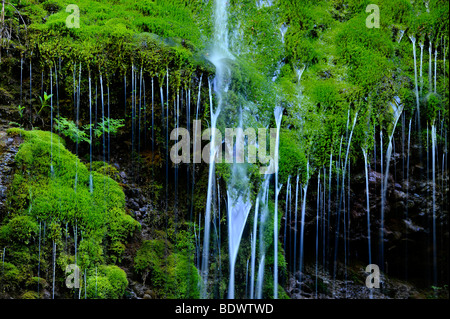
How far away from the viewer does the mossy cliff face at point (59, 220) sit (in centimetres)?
402

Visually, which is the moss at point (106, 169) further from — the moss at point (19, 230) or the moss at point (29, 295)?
the moss at point (29, 295)

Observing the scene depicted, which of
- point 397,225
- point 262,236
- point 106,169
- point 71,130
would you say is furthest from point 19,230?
point 397,225

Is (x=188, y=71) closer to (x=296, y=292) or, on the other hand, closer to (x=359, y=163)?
(x=359, y=163)

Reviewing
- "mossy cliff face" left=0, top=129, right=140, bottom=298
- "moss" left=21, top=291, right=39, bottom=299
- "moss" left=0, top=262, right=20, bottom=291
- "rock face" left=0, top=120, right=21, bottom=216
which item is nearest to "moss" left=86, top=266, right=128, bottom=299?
"mossy cliff face" left=0, top=129, right=140, bottom=298

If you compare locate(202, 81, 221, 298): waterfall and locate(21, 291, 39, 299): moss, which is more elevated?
locate(202, 81, 221, 298): waterfall

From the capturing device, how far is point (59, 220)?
4230 millimetres

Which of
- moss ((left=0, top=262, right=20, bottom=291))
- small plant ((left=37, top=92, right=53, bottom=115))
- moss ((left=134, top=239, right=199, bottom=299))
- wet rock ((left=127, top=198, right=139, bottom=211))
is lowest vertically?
moss ((left=134, top=239, right=199, bottom=299))

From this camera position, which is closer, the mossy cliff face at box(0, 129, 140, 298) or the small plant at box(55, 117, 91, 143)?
the mossy cliff face at box(0, 129, 140, 298)

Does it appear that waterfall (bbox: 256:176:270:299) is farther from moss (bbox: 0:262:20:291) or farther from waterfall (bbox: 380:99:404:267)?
moss (bbox: 0:262:20:291)

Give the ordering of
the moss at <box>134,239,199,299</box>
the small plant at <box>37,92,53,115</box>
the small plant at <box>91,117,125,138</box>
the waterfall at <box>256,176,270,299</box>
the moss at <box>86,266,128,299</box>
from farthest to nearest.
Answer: the waterfall at <box>256,176,270,299</box> < the small plant at <box>91,117,125,138</box> < the small plant at <box>37,92,53,115</box> < the moss at <box>134,239,199,299</box> < the moss at <box>86,266,128,299</box>

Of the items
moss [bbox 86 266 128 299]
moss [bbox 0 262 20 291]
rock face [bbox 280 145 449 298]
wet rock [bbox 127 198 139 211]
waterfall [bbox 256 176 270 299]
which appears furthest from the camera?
rock face [bbox 280 145 449 298]

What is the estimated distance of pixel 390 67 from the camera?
6176 mm

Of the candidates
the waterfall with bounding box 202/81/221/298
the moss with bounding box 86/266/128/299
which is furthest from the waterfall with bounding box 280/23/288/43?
the moss with bounding box 86/266/128/299

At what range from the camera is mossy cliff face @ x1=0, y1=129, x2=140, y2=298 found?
4.02 m
